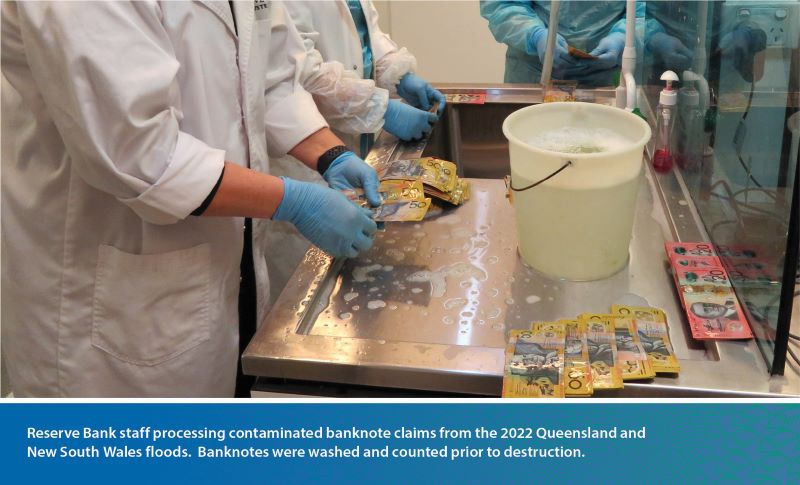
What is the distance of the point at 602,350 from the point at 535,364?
0.10 meters

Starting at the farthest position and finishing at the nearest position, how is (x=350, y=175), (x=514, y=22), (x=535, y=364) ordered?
(x=514, y=22) → (x=350, y=175) → (x=535, y=364)

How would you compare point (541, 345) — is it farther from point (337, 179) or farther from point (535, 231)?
point (337, 179)

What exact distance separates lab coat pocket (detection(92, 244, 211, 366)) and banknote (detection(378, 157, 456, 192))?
1.41 ft

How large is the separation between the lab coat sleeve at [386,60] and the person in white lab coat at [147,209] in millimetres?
766

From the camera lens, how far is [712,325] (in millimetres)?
961

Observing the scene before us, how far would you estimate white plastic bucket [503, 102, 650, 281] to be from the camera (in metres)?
1.00

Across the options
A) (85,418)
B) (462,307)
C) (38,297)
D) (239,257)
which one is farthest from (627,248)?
→ (38,297)

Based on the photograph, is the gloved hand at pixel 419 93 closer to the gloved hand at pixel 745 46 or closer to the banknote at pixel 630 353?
the gloved hand at pixel 745 46

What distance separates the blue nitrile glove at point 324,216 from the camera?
45.4 inches

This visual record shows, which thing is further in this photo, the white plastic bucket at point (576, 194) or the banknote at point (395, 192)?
the banknote at point (395, 192)

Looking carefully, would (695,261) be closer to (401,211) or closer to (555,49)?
(401,211)

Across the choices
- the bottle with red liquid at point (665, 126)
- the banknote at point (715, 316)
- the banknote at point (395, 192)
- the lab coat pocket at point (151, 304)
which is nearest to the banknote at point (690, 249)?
the banknote at point (715, 316)

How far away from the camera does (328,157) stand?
143 cm

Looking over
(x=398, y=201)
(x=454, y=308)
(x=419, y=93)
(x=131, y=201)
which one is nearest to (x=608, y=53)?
(x=419, y=93)
